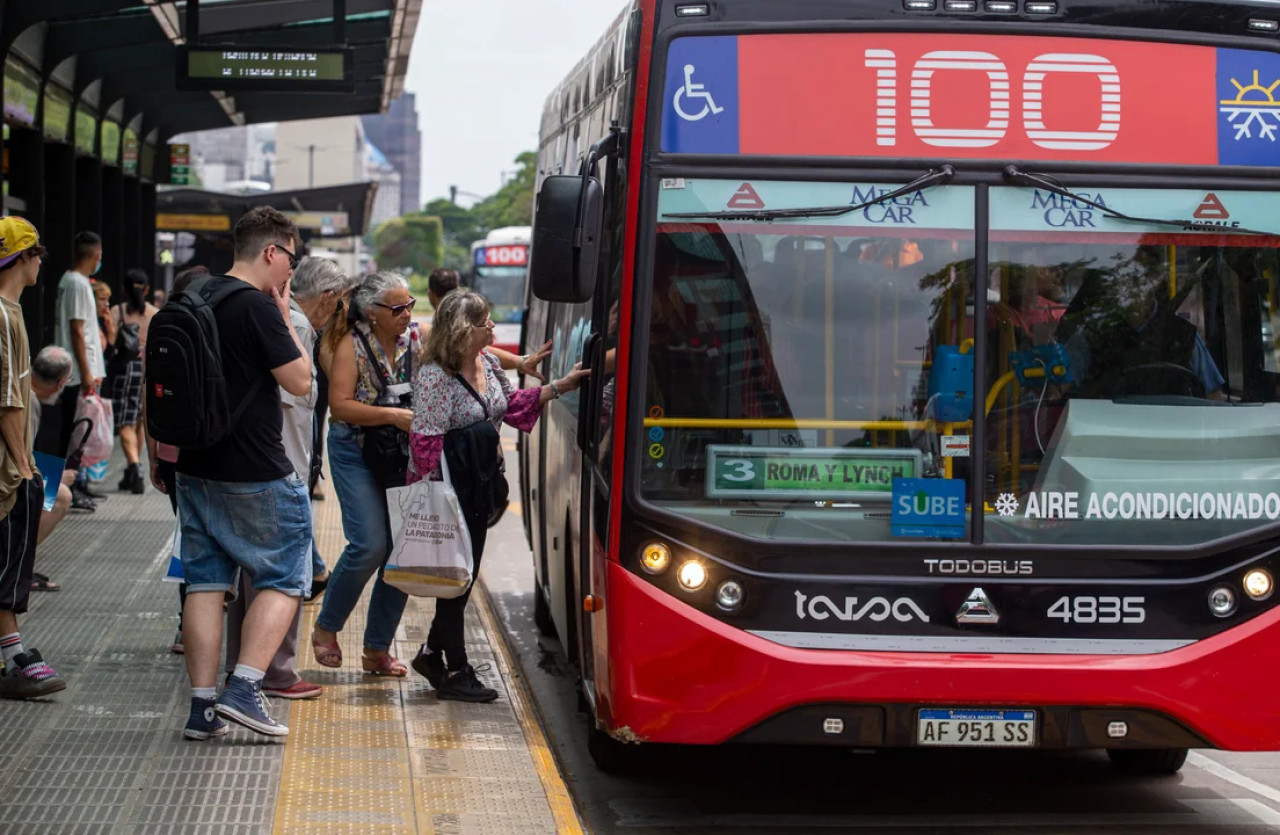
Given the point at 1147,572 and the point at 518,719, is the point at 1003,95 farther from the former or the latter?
the point at 518,719

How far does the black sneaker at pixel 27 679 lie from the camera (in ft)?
22.5

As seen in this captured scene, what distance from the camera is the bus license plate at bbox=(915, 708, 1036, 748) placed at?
5.59 m

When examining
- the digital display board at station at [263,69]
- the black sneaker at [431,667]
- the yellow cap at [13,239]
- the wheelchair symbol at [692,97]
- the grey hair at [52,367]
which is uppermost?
the digital display board at station at [263,69]

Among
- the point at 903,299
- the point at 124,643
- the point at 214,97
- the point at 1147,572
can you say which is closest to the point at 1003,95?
the point at 903,299

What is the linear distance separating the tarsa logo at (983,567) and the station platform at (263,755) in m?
1.40

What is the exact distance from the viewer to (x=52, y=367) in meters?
8.50

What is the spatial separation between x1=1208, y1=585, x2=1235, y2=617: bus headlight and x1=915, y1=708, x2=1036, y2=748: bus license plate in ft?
2.28

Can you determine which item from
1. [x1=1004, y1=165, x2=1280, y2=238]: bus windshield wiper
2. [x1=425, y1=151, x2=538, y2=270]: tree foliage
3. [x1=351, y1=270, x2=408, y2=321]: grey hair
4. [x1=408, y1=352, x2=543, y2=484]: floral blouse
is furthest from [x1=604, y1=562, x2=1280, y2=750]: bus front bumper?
[x1=425, y1=151, x2=538, y2=270]: tree foliage

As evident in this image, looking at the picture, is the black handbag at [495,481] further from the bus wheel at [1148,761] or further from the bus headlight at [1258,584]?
the bus headlight at [1258,584]

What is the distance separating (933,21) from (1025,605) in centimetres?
191

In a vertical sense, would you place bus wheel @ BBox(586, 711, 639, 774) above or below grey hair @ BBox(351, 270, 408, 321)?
below

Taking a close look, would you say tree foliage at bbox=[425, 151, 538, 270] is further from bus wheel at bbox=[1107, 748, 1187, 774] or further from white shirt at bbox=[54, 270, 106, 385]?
bus wheel at bbox=[1107, 748, 1187, 774]

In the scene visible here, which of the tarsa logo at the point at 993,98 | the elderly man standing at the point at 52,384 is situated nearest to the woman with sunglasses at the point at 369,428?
the elderly man standing at the point at 52,384

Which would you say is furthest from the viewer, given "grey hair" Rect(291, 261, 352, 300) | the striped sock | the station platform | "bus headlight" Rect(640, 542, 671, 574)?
"grey hair" Rect(291, 261, 352, 300)
